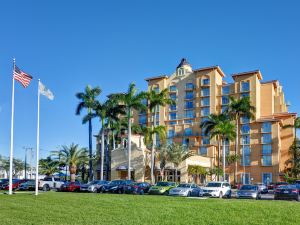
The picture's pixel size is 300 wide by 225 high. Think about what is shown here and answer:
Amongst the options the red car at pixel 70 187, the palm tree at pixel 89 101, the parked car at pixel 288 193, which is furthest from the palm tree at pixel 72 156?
the parked car at pixel 288 193

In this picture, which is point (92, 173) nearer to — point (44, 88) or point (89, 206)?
point (44, 88)

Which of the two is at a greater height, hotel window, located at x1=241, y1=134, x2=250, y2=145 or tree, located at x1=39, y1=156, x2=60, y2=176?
hotel window, located at x1=241, y1=134, x2=250, y2=145

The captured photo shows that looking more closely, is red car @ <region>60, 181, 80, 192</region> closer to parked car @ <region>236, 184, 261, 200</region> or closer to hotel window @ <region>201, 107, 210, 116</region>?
parked car @ <region>236, 184, 261, 200</region>

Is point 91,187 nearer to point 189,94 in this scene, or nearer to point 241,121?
point 241,121

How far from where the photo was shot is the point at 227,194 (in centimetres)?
3762

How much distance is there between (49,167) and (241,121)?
40741mm

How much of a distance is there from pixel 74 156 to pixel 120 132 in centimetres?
1392

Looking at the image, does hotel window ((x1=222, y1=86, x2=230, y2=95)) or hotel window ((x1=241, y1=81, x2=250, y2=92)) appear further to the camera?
hotel window ((x1=222, y1=86, x2=230, y2=95))

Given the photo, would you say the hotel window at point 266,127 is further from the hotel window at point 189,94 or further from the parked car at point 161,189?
the parked car at point 161,189

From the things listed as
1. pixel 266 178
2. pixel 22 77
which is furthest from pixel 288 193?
pixel 266 178

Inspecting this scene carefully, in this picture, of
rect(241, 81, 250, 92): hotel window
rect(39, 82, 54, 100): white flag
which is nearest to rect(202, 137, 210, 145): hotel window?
rect(241, 81, 250, 92): hotel window

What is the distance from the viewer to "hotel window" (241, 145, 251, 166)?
85.9m

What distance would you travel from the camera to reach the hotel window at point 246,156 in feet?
282

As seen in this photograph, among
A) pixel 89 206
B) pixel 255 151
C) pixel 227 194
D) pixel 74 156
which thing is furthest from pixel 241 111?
pixel 89 206
